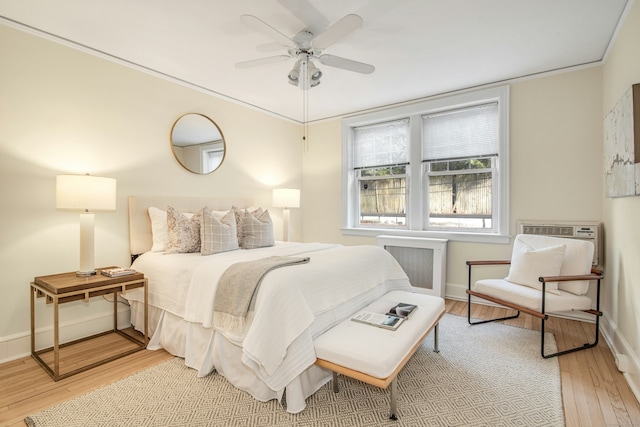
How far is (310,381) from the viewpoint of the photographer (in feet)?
6.62

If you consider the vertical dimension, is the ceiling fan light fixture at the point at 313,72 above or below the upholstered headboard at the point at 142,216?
above

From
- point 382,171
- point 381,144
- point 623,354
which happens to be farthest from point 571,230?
point 381,144

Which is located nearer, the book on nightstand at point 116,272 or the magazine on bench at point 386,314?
the magazine on bench at point 386,314

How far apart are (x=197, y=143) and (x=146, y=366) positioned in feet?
8.13

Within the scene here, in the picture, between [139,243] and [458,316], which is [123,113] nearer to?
[139,243]

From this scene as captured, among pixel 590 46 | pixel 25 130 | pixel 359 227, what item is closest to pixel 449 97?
pixel 590 46

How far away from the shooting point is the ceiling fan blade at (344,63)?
99.1 inches

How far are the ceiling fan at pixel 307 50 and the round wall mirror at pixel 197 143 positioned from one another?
137cm

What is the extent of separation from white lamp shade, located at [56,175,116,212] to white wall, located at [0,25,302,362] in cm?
40

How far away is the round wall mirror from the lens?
11.9ft

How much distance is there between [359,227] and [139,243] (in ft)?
10.1

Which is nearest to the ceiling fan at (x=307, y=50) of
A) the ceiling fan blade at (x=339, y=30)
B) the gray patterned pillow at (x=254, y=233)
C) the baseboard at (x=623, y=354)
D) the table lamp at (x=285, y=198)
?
the ceiling fan blade at (x=339, y=30)

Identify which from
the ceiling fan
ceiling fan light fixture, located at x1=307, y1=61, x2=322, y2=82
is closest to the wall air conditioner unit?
the ceiling fan

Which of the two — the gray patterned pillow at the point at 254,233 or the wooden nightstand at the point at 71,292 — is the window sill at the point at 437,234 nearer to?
the gray patterned pillow at the point at 254,233
